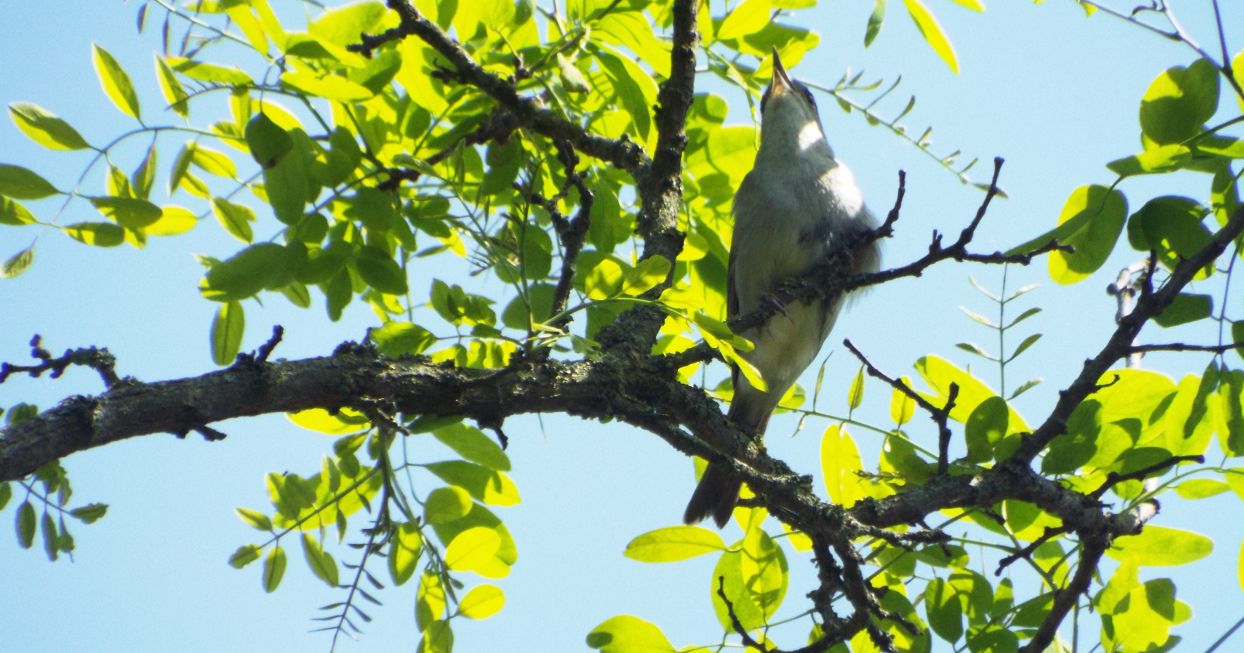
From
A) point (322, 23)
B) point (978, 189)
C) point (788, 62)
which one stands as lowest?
point (322, 23)

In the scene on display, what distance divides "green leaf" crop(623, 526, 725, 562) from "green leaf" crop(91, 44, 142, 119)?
5.09ft

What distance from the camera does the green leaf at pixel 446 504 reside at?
239 centimetres

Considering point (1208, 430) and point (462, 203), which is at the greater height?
point (462, 203)

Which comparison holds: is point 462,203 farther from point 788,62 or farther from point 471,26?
point 788,62

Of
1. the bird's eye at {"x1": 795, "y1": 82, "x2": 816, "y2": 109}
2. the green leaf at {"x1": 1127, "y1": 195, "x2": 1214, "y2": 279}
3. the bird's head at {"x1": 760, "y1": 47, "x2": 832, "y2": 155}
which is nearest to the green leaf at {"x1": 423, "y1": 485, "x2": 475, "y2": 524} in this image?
the green leaf at {"x1": 1127, "y1": 195, "x2": 1214, "y2": 279}

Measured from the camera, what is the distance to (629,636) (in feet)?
8.32

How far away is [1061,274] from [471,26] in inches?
65.4

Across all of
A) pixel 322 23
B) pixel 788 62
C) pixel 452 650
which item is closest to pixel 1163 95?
pixel 788 62

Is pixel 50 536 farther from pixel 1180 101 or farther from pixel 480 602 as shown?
pixel 1180 101

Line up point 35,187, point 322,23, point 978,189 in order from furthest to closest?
point 978,189 < point 322,23 < point 35,187

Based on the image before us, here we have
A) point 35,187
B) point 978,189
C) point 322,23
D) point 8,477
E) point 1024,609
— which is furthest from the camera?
point 978,189

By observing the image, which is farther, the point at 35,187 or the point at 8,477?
the point at 35,187

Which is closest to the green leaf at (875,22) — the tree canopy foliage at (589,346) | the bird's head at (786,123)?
the tree canopy foliage at (589,346)

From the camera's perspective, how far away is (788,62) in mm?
3334
